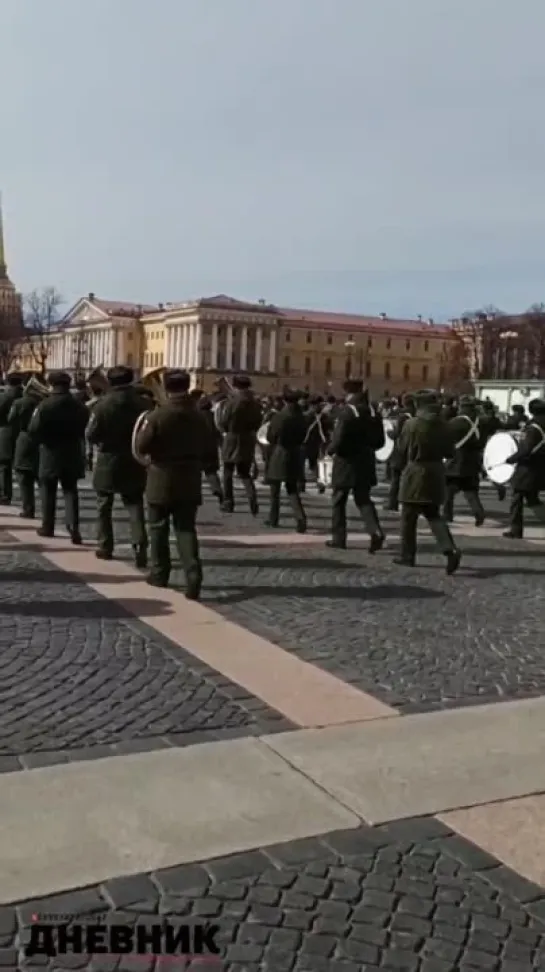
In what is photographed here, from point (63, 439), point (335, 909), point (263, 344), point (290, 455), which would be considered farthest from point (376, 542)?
point (263, 344)

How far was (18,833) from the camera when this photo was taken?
150 inches

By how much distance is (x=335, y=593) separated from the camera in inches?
340

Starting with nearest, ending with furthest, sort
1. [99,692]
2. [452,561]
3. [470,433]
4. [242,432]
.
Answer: [99,692], [452,561], [470,433], [242,432]

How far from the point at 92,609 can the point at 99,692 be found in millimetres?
2082

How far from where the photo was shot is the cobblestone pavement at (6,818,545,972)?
3.14m

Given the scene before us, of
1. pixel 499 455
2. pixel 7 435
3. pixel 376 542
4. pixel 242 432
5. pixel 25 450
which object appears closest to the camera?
pixel 376 542

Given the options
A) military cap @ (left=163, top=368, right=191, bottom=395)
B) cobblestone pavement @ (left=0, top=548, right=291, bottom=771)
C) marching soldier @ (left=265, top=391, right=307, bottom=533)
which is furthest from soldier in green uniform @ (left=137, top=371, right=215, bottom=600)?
marching soldier @ (left=265, top=391, right=307, bottom=533)

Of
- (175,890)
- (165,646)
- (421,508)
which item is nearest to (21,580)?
(165,646)

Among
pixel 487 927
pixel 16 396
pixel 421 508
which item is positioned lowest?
pixel 487 927

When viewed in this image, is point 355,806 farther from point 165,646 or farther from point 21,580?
point 21,580

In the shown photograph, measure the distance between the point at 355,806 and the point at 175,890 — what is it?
0.99m

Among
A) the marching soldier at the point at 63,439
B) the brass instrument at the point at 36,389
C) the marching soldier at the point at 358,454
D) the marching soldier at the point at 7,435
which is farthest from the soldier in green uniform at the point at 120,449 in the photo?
the brass instrument at the point at 36,389

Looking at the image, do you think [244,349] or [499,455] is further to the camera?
[244,349]

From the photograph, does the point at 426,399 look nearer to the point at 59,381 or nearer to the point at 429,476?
the point at 429,476
